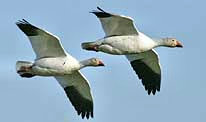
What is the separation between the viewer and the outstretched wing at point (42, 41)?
3203cm

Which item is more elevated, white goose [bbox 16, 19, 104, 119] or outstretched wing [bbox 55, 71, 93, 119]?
white goose [bbox 16, 19, 104, 119]

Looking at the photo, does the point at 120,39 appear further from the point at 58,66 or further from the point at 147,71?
the point at 147,71

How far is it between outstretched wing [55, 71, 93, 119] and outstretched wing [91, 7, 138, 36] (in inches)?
67.2

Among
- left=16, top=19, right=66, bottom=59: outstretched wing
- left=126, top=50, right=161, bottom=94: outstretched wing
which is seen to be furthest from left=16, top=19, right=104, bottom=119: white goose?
left=126, top=50, right=161, bottom=94: outstretched wing

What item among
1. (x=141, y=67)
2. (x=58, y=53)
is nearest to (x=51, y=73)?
(x=58, y=53)

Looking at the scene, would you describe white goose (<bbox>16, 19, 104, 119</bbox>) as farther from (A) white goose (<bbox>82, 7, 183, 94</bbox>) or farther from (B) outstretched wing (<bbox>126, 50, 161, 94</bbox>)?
(B) outstretched wing (<bbox>126, 50, 161, 94</bbox>)

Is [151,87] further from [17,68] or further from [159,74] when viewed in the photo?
[17,68]

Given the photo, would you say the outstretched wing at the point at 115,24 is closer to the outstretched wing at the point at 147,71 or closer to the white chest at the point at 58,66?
the white chest at the point at 58,66

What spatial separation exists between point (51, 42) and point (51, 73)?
881mm

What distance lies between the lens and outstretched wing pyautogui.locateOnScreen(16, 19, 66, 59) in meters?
32.0

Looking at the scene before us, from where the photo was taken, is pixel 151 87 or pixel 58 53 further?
pixel 151 87

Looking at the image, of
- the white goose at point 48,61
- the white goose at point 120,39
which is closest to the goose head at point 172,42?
the white goose at point 120,39

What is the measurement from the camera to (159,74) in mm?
34719

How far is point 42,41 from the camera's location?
32375mm
